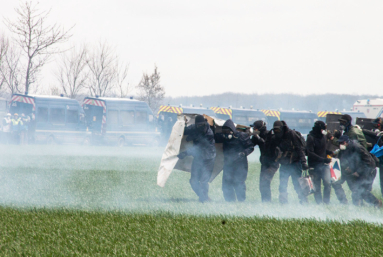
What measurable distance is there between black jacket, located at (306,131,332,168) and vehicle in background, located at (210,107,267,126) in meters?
26.4

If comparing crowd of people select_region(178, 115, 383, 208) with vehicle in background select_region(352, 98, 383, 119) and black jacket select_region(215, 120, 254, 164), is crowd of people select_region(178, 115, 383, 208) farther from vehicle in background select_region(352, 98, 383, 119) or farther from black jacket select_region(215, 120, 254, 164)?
vehicle in background select_region(352, 98, 383, 119)

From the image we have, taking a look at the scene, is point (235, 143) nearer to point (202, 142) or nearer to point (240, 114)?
point (202, 142)

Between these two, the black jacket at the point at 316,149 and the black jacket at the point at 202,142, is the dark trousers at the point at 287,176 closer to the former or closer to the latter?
the black jacket at the point at 316,149

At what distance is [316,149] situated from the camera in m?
9.36

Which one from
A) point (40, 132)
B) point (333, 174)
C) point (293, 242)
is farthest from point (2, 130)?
point (293, 242)

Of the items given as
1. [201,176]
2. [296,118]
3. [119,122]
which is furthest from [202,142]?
[296,118]

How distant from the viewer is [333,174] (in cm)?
926

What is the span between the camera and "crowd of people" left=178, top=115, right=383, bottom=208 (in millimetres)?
9047

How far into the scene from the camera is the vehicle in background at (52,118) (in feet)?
90.7

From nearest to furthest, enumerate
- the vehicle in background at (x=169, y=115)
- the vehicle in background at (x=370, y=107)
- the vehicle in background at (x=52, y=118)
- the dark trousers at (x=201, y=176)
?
the dark trousers at (x=201, y=176) → the vehicle in background at (x=52, y=118) → the vehicle in background at (x=370, y=107) → the vehicle in background at (x=169, y=115)

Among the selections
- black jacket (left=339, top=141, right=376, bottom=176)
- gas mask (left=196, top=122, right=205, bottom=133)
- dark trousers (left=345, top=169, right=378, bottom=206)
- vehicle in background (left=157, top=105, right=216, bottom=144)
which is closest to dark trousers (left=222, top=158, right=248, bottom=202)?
gas mask (left=196, top=122, right=205, bottom=133)

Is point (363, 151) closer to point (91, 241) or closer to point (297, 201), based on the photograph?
point (297, 201)

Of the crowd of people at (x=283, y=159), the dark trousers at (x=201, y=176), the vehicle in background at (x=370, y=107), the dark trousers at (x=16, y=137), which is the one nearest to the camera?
the crowd of people at (x=283, y=159)

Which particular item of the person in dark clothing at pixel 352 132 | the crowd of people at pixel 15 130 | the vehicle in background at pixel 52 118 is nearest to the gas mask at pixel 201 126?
the person in dark clothing at pixel 352 132
